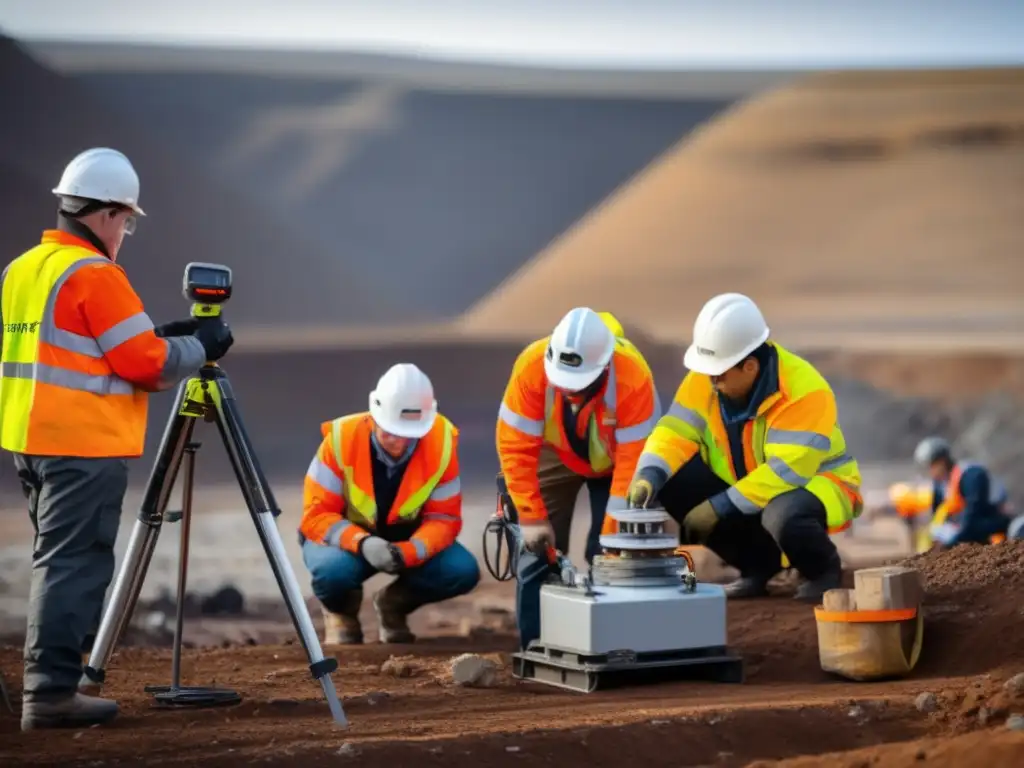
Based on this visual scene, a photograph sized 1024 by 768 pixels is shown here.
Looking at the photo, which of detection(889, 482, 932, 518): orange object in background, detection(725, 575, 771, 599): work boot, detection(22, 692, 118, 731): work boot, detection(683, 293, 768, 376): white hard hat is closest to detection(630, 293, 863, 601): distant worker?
detection(683, 293, 768, 376): white hard hat

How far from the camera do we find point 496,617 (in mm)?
8000

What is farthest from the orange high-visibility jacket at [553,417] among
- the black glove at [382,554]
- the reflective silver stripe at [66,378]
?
the reflective silver stripe at [66,378]

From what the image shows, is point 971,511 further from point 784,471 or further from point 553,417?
point 553,417

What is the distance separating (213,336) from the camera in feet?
14.1

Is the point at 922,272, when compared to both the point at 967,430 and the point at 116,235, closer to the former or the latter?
the point at 967,430

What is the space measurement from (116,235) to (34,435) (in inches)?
26.7

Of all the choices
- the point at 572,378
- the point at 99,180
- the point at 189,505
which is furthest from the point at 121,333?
the point at 572,378

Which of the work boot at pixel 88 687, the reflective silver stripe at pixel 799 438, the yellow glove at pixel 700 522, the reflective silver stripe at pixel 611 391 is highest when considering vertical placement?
the reflective silver stripe at pixel 611 391

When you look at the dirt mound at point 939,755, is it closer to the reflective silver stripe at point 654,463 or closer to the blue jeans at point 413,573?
the reflective silver stripe at point 654,463

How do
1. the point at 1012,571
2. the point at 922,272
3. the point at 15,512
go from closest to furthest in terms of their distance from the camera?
1. the point at 1012,571
2. the point at 15,512
3. the point at 922,272

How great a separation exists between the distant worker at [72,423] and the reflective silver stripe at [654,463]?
6.89ft

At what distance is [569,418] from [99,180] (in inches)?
89.8

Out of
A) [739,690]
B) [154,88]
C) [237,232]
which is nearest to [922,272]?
[237,232]

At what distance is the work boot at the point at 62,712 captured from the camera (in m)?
4.18
